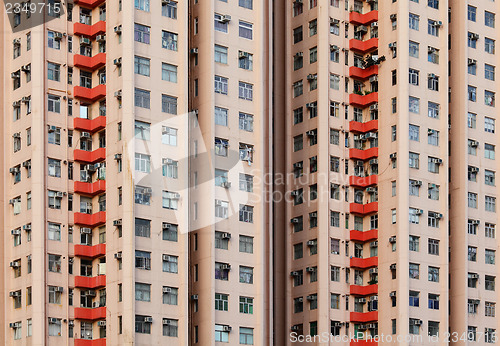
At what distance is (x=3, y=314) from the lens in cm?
5972

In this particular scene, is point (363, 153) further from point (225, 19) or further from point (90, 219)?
point (90, 219)

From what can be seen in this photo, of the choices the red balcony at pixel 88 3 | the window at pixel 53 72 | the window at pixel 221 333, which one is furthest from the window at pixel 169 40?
the window at pixel 221 333

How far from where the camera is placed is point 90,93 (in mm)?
61594

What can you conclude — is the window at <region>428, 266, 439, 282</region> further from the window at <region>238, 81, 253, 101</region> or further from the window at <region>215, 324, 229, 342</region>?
the window at <region>238, 81, 253, 101</region>

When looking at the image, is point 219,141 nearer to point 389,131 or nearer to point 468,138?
point 389,131

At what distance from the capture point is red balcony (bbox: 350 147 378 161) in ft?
225

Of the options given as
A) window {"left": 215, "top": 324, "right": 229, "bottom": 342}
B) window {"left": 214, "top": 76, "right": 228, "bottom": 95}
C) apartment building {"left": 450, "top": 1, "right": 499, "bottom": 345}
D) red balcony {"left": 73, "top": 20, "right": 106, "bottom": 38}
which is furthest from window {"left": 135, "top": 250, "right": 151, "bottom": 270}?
apartment building {"left": 450, "top": 1, "right": 499, "bottom": 345}

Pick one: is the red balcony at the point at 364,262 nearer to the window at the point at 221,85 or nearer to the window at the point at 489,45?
the window at the point at 221,85

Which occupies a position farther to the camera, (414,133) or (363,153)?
(363,153)

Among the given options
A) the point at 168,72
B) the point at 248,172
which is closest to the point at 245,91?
the point at 248,172

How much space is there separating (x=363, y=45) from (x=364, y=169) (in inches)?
250

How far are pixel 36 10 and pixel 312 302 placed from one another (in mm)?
19360

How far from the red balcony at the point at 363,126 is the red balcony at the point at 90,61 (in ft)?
46.6

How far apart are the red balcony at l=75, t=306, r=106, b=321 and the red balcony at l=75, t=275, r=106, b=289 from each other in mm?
1034
